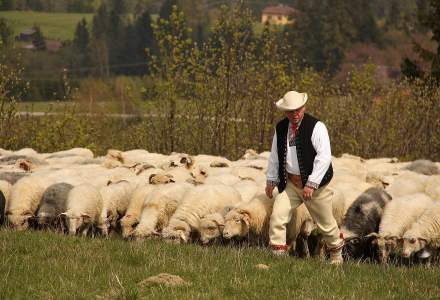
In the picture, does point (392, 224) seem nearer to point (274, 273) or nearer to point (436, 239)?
point (436, 239)

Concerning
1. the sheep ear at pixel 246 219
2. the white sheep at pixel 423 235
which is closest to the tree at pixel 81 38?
the sheep ear at pixel 246 219

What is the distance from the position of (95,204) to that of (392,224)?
4.76 metres

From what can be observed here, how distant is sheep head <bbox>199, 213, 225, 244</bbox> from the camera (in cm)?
1264

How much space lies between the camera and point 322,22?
76438mm

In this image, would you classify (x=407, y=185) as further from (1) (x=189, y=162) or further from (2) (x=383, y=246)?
(1) (x=189, y=162)

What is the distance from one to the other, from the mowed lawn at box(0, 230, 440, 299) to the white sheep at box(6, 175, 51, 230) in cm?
288

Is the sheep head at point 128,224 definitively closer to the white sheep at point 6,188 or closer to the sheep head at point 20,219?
the sheep head at point 20,219

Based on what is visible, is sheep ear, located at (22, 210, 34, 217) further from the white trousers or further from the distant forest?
the distant forest

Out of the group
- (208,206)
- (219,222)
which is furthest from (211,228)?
(208,206)

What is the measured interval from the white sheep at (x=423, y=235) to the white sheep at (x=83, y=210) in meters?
4.89

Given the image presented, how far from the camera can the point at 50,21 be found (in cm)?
10350

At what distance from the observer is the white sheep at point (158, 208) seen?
42.9ft

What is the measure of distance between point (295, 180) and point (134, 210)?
3.66 meters

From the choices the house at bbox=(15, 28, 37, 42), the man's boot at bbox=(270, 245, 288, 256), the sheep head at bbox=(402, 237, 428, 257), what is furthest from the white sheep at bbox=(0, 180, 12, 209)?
the house at bbox=(15, 28, 37, 42)
